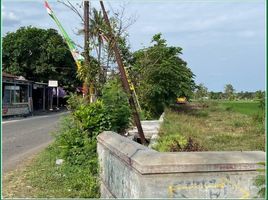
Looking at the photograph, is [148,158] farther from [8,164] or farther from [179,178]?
[8,164]

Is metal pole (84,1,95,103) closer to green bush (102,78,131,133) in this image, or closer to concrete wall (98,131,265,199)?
green bush (102,78,131,133)

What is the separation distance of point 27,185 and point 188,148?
2900 millimetres

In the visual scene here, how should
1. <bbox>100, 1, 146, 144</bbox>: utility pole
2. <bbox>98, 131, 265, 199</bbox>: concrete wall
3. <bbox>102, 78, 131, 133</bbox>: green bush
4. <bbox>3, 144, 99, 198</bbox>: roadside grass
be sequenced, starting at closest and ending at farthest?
<bbox>98, 131, 265, 199</bbox>: concrete wall < <bbox>3, 144, 99, 198</bbox>: roadside grass < <bbox>102, 78, 131, 133</bbox>: green bush < <bbox>100, 1, 146, 144</bbox>: utility pole

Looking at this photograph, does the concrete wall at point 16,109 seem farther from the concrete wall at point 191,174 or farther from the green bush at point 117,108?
the concrete wall at point 191,174

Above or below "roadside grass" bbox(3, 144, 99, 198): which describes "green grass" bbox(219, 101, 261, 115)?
above

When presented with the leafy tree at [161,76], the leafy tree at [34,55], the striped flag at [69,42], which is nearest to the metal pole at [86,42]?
the striped flag at [69,42]

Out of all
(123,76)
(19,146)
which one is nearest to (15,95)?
(19,146)

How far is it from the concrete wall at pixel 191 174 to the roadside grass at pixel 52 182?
270cm

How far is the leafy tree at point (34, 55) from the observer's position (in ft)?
154

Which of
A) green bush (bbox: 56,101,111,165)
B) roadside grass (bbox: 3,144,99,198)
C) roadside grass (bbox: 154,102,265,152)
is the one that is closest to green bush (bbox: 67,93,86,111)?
green bush (bbox: 56,101,111,165)

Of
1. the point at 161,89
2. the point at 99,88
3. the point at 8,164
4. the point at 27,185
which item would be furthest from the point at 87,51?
the point at 161,89

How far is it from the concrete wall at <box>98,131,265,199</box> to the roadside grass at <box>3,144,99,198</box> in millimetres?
2696

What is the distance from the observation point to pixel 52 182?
8.44 meters

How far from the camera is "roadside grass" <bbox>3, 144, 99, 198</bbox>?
7492 mm
